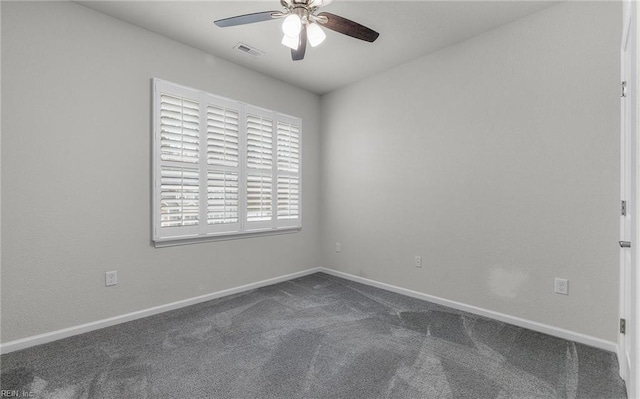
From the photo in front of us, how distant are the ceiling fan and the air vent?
1.10 meters

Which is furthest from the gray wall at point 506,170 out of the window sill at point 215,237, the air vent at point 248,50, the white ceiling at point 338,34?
the air vent at point 248,50

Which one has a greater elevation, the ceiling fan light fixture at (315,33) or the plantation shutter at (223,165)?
the ceiling fan light fixture at (315,33)

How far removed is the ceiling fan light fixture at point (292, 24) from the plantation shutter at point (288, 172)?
2.11 metres

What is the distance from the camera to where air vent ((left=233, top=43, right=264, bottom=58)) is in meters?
3.14

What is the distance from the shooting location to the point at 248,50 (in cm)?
324

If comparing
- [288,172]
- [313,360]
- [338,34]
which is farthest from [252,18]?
[313,360]

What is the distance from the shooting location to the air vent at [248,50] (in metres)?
3.14

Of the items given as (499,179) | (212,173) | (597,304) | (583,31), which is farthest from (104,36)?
(597,304)

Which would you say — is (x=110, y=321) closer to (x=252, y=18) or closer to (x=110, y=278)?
(x=110, y=278)

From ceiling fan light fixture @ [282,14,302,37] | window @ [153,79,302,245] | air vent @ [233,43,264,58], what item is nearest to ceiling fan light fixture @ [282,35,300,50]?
ceiling fan light fixture @ [282,14,302,37]

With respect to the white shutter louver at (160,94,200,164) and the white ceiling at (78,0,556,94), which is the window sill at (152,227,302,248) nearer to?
the white shutter louver at (160,94,200,164)

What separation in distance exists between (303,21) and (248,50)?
4.67 ft

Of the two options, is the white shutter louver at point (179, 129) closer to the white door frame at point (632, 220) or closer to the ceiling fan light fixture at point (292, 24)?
the ceiling fan light fixture at point (292, 24)

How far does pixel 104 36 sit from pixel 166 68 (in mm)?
526
